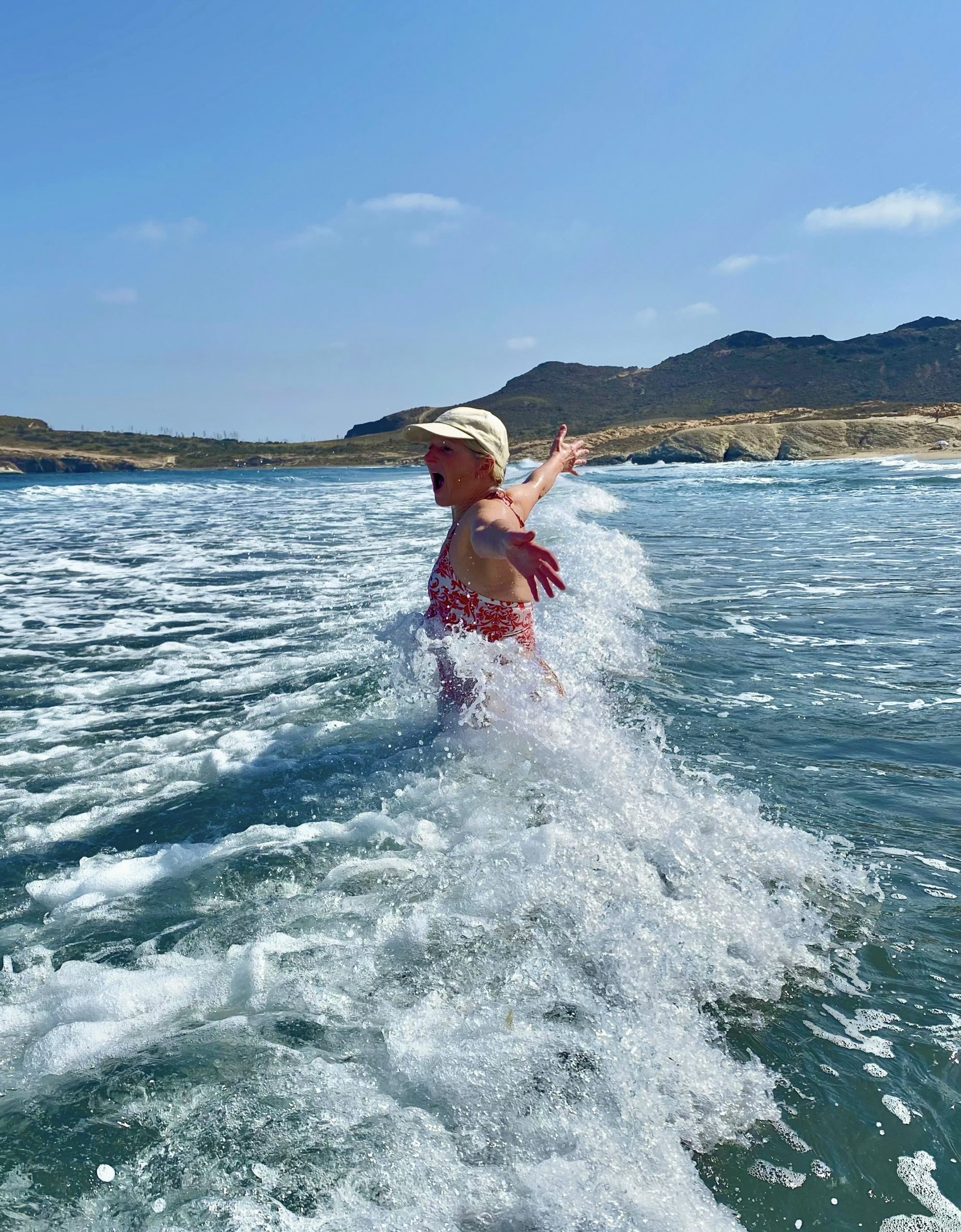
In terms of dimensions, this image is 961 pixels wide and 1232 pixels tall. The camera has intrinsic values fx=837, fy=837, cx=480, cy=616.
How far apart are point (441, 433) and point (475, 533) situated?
592 mm

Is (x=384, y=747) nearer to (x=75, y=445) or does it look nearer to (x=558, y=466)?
(x=558, y=466)

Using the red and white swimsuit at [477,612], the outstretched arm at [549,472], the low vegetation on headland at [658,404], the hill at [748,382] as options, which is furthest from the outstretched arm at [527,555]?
the hill at [748,382]

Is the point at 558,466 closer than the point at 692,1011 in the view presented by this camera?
No

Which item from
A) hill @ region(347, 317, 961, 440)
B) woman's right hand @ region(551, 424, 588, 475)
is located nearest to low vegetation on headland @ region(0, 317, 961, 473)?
hill @ region(347, 317, 961, 440)

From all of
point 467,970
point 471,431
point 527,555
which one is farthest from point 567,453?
point 467,970

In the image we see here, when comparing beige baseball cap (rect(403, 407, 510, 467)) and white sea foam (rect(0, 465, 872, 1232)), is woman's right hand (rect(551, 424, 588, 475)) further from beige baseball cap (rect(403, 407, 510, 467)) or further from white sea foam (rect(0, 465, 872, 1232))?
white sea foam (rect(0, 465, 872, 1232))

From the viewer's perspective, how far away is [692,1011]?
7.22 feet

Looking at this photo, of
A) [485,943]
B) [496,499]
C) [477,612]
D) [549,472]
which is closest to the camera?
[485,943]

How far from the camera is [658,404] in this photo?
451 feet

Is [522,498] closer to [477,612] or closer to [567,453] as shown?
[477,612]

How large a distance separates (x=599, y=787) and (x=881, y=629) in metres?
4.59

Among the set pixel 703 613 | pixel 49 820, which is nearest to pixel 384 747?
pixel 49 820

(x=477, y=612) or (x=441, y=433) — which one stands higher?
(x=441, y=433)

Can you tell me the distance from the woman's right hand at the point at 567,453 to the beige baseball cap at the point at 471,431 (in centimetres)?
132
